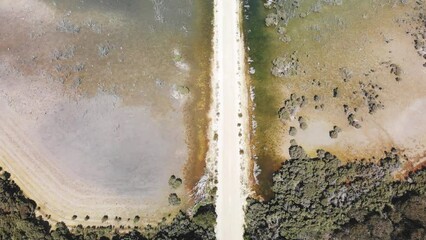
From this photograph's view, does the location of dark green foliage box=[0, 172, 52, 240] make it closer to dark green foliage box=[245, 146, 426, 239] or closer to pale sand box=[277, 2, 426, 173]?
dark green foliage box=[245, 146, 426, 239]

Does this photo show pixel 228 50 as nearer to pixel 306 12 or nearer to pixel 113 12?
pixel 306 12

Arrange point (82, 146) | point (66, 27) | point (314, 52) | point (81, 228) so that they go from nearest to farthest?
point (81, 228) → point (82, 146) → point (314, 52) → point (66, 27)

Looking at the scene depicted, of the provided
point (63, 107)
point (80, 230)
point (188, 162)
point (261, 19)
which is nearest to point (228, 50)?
point (261, 19)

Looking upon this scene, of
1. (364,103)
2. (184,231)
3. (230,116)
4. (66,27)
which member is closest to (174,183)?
(184,231)

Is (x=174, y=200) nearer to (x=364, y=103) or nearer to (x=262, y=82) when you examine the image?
(x=262, y=82)

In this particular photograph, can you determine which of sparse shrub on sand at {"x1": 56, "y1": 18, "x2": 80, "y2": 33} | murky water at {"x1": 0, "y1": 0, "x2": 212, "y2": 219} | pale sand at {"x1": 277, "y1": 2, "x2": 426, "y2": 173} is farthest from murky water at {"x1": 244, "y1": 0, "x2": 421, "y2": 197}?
sparse shrub on sand at {"x1": 56, "y1": 18, "x2": 80, "y2": 33}
